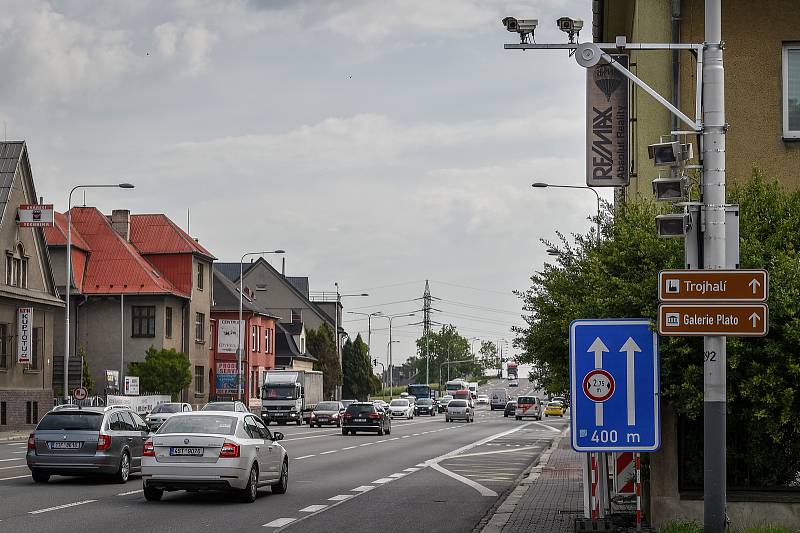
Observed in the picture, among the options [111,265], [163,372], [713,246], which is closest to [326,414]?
[163,372]

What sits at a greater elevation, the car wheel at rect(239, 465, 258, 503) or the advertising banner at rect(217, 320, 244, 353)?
the advertising banner at rect(217, 320, 244, 353)

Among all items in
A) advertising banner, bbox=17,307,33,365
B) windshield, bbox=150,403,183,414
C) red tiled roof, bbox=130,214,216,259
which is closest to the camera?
windshield, bbox=150,403,183,414

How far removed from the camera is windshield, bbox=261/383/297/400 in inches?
2891

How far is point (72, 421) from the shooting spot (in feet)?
76.7

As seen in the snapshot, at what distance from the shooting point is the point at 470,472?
1166 inches

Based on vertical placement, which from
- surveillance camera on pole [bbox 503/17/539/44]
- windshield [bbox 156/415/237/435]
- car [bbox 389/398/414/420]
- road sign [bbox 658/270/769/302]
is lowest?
car [bbox 389/398/414/420]

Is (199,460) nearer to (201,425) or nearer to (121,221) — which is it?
(201,425)

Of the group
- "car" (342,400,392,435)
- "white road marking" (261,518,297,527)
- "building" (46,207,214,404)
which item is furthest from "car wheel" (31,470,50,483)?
"building" (46,207,214,404)

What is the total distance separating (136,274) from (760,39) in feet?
210

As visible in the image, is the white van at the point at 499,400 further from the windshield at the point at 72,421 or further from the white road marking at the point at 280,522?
the white road marking at the point at 280,522

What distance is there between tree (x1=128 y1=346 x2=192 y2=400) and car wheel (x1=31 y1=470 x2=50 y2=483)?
160 feet

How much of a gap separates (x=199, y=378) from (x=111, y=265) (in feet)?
31.9

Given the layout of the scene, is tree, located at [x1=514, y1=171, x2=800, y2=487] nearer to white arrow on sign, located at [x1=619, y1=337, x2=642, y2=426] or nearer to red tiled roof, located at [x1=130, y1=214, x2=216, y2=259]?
white arrow on sign, located at [x1=619, y1=337, x2=642, y2=426]

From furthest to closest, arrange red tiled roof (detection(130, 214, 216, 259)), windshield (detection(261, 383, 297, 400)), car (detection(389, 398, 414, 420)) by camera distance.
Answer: car (detection(389, 398, 414, 420)) < red tiled roof (detection(130, 214, 216, 259)) < windshield (detection(261, 383, 297, 400))
